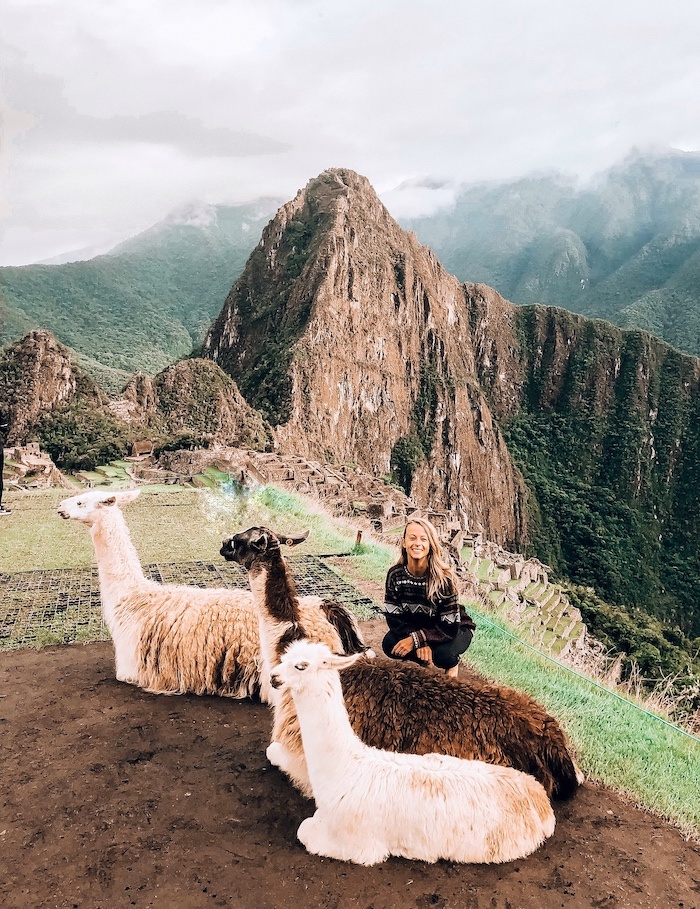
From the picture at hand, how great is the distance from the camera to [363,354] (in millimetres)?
72375

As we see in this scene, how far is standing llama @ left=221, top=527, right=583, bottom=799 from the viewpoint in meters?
3.12

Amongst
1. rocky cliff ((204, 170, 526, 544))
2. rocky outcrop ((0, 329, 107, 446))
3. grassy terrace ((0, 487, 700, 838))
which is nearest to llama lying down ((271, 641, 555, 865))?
grassy terrace ((0, 487, 700, 838))

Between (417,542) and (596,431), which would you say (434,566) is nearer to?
(417,542)

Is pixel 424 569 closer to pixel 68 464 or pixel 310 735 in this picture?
pixel 310 735

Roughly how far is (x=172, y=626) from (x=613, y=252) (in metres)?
197

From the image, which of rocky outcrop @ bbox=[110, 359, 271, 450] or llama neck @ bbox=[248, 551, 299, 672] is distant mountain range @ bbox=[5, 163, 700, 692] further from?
llama neck @ bbox=[248, 551, 299, 672]

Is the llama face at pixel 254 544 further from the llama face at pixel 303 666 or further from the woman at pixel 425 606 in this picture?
the llama face at pixel 303 666

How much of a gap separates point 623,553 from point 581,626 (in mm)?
Result: 70165

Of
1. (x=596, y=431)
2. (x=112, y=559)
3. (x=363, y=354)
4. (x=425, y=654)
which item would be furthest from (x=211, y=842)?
(x=596, y=431)

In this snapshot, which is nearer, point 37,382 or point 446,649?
point 446,649

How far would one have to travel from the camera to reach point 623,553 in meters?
81.7

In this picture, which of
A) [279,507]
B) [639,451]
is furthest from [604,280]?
[279,507]

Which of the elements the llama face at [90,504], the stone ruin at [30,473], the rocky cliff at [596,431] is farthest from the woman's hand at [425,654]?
the rocky cliff at [596,431]

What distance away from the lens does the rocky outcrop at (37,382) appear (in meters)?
26.2
